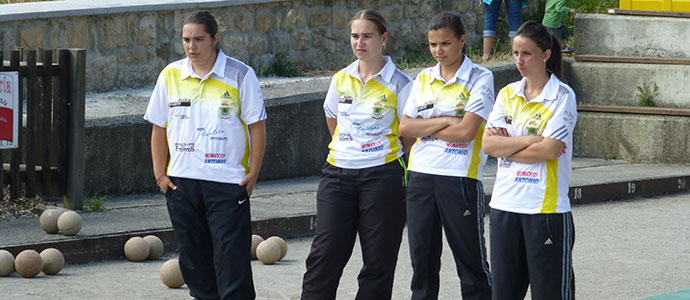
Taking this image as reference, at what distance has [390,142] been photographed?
6273mm

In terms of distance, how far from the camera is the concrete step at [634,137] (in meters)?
14.1

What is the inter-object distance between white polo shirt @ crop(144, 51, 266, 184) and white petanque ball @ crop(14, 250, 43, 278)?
5.73 feet

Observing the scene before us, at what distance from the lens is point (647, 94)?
14859mm

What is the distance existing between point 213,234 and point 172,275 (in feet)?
4.26

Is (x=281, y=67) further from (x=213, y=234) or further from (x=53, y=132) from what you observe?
(x=213, y=234)

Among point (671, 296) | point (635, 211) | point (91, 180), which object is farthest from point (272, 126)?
point (671, 296)

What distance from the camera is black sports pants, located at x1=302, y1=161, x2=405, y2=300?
620 centimetres

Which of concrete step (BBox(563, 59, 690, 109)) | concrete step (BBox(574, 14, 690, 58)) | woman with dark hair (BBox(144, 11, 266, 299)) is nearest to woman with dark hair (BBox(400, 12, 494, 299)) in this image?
woman with dark hair (BBox(144, 11, 266, 299))

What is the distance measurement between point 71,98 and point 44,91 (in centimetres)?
23

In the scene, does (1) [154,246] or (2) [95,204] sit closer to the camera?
(1) [154,246]

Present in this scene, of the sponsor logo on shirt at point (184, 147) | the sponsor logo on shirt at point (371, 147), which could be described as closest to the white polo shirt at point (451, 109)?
the sponsor logo on shirt at point (371, 147)

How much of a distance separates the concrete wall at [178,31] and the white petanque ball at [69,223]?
10.3 ft

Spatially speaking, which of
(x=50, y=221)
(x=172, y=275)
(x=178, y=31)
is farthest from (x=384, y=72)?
(x=178, y=31)

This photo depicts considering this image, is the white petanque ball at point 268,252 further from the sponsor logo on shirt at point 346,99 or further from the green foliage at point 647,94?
the green foliage at point 647,94
